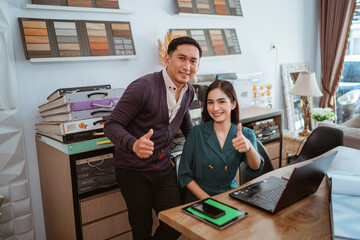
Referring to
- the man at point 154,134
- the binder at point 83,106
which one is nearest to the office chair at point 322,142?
the man at point 154,134

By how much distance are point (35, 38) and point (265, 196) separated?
184cm

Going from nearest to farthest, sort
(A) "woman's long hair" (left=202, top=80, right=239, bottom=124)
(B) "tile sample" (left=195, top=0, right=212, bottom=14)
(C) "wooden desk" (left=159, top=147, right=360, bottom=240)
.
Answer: (C) "wooden desk" (left=159, top=147, right=360, bottom=240), (A) "woman's long hair" (left=202, top=80, right=239, bottom=124), (B) "tile sample" (left=195, top=0, right=212, bottom=14)

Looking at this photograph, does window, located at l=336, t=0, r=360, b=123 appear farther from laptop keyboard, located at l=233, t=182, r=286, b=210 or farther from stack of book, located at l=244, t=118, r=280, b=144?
laptop keyboard, located at l=233, t=182, r=286, b=210

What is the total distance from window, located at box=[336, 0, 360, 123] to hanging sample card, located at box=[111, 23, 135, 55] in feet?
12.4

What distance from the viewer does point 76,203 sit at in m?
1.86

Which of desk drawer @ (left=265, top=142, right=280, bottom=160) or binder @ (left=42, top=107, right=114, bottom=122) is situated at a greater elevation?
binder @ (left=42, top=107, right=114, bottom=122)

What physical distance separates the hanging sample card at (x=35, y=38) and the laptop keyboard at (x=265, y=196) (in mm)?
1663

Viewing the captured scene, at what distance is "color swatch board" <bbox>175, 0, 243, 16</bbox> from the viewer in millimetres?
2902

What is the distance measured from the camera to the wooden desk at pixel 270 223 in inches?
41.1

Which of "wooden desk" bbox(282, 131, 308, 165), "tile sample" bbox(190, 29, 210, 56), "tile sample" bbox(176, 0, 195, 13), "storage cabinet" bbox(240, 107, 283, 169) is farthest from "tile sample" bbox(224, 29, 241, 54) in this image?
"wooden desk" bbox(282, 131, 308, 165)

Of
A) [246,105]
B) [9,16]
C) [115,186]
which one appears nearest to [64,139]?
[115,186]

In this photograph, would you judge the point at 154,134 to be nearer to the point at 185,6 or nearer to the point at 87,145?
the point at 87,145

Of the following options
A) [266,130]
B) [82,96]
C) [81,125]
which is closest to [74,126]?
[81,125]

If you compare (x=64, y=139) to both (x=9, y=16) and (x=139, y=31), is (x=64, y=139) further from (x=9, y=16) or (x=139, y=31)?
(x=139, y=31)
